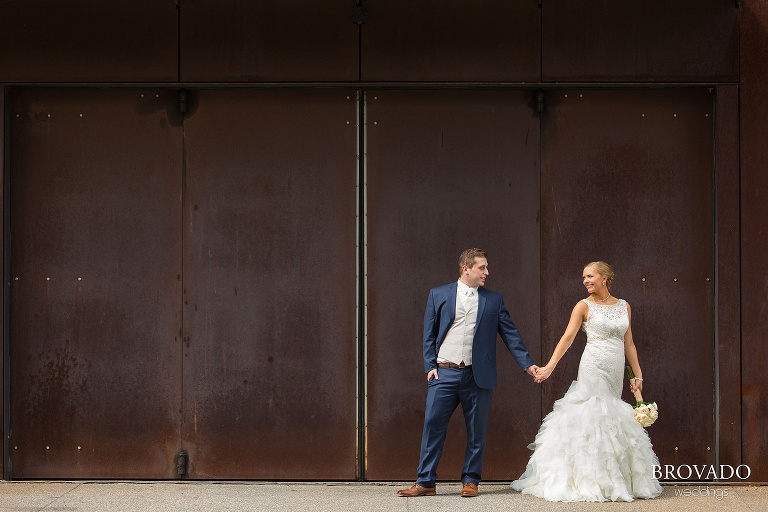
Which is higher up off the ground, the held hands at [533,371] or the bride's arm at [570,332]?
the bride's arm at [570,332]

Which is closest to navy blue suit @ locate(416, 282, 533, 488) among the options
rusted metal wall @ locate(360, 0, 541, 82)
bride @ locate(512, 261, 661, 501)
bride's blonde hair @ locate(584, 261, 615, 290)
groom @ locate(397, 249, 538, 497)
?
groom @ locate(397, 249, 538, 497)

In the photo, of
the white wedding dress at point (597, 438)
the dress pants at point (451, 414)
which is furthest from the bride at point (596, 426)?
the dress pants at point (451, 414)

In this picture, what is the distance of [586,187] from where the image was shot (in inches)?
412

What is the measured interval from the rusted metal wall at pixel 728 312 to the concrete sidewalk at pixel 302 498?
1.57 ft

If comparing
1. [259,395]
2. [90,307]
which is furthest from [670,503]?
[90,307]

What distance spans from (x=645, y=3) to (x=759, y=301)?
2.76m

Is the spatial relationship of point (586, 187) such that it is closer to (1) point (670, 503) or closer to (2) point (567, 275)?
(2) point (567, 275)

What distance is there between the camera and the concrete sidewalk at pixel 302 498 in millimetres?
9305

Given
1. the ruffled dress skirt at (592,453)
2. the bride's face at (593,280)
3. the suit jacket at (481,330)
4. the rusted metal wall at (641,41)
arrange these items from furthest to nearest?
the rusted metal wall at (641,41) → the bride's face at (593,280) → the suit jacket at (481,330) → the ruffled dress skirt at (592,453)

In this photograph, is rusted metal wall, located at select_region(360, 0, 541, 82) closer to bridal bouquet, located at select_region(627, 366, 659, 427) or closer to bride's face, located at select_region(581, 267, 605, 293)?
bride's face, located at select_region(581, 267, 605, 293)

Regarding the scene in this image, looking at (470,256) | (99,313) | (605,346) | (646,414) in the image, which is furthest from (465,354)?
(99,313)

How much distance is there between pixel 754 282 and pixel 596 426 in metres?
2.01

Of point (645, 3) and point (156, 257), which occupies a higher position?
point (645, 3)

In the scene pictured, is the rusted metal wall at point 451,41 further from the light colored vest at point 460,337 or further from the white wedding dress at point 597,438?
the white wedding dress at point 597,438
